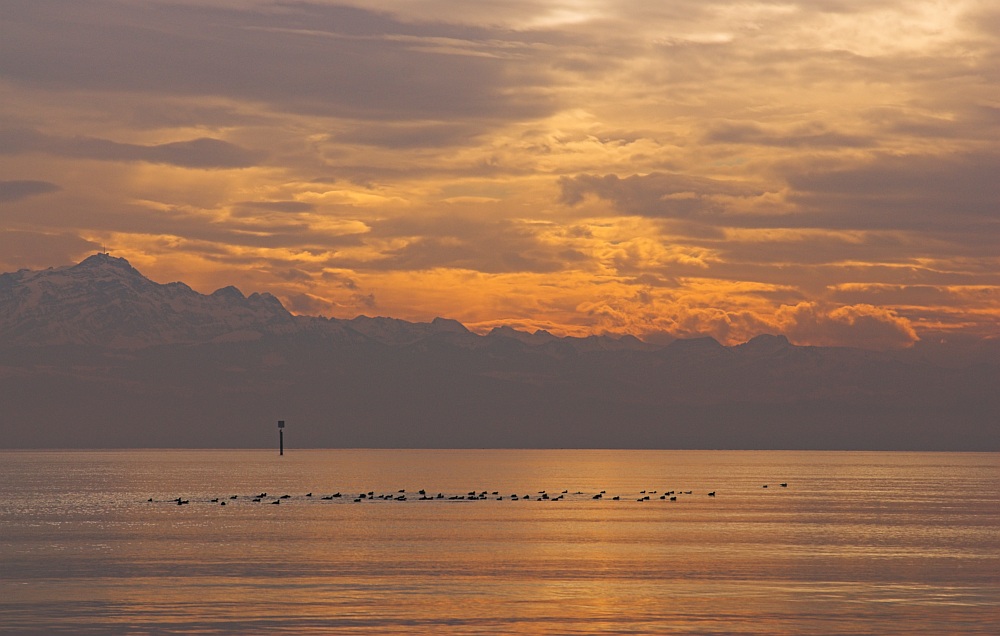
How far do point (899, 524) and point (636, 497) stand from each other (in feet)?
203

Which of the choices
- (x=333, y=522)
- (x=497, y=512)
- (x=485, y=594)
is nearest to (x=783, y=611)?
(x=485, y=594)

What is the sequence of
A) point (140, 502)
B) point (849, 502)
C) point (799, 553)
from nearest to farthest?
point (799, 553), point (140, 502), point (849, 502)

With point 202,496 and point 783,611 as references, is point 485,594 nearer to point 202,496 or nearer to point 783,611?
point 783,611

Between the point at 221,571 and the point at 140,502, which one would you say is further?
the point at 140,502

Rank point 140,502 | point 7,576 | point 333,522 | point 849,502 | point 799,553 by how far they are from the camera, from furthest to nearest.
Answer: point 849,502 → point 140,502 → point 333,522 → point 799,553 → point 7,576

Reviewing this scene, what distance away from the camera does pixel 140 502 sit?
17100 centimetres

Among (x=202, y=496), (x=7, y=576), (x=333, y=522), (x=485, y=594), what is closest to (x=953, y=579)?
(x=485, y=594)

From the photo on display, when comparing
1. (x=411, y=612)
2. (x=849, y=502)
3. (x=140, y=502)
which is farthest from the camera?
(x=849, y=502)

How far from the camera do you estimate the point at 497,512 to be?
14962 cm

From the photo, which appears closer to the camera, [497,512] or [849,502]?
[497,512]

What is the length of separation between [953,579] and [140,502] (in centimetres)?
11675

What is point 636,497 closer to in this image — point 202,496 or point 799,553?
point 202,496

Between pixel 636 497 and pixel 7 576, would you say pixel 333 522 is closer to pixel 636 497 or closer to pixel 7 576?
pixel 7 576

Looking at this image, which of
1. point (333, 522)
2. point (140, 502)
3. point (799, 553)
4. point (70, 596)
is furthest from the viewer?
point (140, 502)
